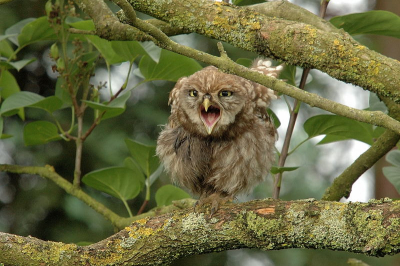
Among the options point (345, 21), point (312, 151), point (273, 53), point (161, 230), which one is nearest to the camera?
point (273, 53)

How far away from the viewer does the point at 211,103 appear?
2.86m

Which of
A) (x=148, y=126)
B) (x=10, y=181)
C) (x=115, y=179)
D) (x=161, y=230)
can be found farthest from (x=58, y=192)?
(x=161, y=230)

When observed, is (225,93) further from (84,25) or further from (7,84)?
(7,84)

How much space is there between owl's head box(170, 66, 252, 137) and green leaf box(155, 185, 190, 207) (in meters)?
0.33

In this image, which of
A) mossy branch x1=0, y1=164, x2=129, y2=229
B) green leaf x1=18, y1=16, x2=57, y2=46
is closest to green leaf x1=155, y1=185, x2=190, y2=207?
mossy branch x1=0, y1=164, x2=129, y2=229

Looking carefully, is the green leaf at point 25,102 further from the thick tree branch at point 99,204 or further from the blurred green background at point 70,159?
the blurred green background at point 70,159

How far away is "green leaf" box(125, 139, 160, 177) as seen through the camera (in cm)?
279

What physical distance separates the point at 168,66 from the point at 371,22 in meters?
1.00

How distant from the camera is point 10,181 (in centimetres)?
434

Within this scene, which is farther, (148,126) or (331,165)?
(331,165)

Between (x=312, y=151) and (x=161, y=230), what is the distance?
3.79 m

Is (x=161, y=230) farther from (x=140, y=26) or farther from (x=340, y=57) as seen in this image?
(x=340, y=57)

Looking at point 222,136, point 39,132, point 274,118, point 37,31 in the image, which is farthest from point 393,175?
A: point 37,31

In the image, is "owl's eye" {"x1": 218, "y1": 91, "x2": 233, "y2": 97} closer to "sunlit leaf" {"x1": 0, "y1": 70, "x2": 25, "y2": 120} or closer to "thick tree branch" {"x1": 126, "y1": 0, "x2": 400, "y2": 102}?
"thick tree branch" {"x1": 126, "y1": 0, "x2": 400, "y2": 102}
